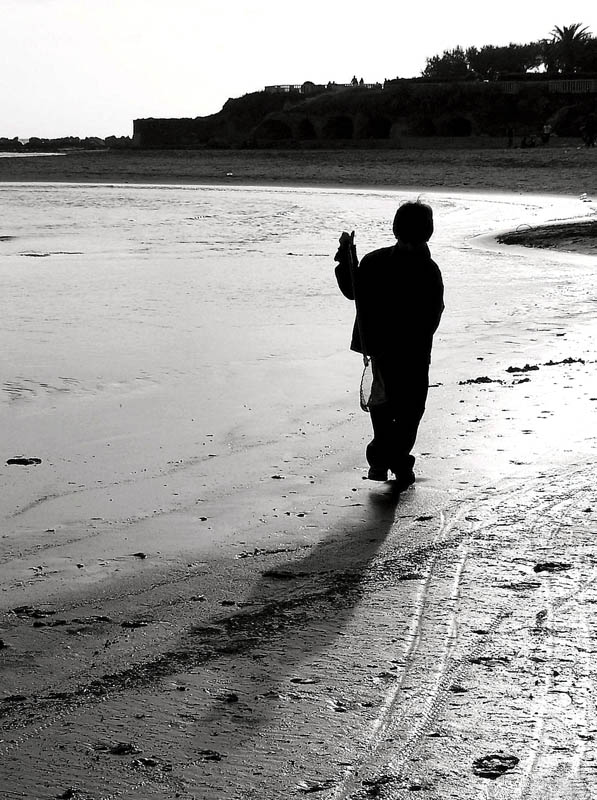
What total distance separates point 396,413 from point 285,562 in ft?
4.39

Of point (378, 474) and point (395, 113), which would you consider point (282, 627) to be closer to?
point (378, 474)

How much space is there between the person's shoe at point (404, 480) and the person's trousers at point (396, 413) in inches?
0.4

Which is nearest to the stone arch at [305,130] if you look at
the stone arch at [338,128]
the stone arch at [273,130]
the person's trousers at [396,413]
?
the stone arch at [273,130]

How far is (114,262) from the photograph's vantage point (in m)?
14.5

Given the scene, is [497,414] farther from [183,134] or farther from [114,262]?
[183,134]

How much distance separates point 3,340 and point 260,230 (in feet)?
37.0

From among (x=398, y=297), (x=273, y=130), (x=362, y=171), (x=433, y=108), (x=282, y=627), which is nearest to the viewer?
(x=282, y=627)

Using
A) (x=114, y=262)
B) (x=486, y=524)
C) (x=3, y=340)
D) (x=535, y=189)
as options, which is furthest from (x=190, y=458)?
Answer: (x=535, y=189)

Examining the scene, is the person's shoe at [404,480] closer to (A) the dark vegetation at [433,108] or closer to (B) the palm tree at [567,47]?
(A) the dark vegetation at [433,108]

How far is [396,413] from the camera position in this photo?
208 inches

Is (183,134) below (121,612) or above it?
above

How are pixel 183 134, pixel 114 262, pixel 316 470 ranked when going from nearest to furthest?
pixel 316 470 → pixel 114 262 → pixel 183 134

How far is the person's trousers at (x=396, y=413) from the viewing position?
16.9 feet

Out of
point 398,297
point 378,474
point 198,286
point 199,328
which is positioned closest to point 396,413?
point 378,474
